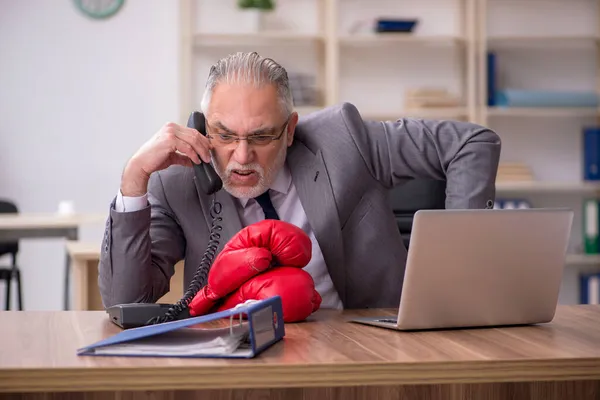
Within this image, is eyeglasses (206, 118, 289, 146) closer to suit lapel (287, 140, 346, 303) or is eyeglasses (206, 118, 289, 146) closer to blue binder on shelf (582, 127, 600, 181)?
suit lapel (287, 140, 346, 303)

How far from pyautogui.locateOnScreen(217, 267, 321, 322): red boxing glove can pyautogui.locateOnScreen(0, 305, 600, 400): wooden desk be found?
0.09m

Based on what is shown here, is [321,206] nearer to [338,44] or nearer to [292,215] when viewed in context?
[292,215]

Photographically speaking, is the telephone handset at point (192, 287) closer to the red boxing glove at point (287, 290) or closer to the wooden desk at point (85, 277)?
the red boxing glove at point (287, 290)

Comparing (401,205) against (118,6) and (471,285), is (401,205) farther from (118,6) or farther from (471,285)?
(118,6)

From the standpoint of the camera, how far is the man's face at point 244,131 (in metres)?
1.92

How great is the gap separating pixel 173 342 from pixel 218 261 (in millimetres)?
352

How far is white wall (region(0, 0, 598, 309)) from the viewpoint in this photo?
5.13 metres

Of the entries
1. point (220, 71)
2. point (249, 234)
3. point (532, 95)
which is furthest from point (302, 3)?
point (249, 234)

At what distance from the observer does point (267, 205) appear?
2096 millimetres

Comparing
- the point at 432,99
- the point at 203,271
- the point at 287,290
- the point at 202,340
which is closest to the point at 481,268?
the point at 287,290

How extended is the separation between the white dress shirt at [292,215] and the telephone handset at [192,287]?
0.36 feet

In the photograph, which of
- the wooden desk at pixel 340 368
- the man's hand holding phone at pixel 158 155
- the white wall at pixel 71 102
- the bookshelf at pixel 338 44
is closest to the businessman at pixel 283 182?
the man's hand holding phone at pixel 158 155

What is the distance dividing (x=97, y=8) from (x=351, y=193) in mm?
3443

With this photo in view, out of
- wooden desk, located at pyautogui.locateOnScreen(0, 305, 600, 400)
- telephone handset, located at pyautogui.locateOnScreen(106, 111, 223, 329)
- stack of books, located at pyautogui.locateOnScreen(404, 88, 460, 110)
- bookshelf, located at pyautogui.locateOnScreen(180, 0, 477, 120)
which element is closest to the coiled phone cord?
telephone handset, located at pyautogui.locateOnScreen(106, 111, 223, 329)
